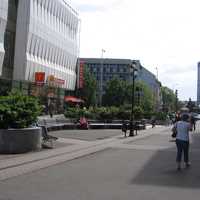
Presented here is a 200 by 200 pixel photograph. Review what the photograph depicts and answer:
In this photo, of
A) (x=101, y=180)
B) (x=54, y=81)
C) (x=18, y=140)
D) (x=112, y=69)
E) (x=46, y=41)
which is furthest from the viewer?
(x=112, y=69)

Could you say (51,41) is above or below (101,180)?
above

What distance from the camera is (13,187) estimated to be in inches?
463

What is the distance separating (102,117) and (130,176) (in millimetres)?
39887

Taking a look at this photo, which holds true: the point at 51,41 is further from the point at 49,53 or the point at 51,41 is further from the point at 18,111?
the point at 18,111

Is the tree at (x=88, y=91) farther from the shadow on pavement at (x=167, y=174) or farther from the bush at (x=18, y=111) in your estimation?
the shadow on pavement at (x=167, y=174)

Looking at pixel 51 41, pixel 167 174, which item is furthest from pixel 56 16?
pixel 167 174

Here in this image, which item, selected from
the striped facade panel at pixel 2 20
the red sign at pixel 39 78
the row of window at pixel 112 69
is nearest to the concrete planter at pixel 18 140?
the striped facade panel at pixel 2 20

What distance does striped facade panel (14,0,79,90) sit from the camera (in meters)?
78.3

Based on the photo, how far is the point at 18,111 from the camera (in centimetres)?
2078

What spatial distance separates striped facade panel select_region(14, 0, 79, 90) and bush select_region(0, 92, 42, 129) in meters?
55.5

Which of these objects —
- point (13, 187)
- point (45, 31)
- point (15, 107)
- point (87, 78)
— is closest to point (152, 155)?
point (15, 107)

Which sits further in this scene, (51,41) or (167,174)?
(51,41)

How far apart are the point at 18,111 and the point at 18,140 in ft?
4.30

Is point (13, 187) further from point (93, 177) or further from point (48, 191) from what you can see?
point (93, 177)
